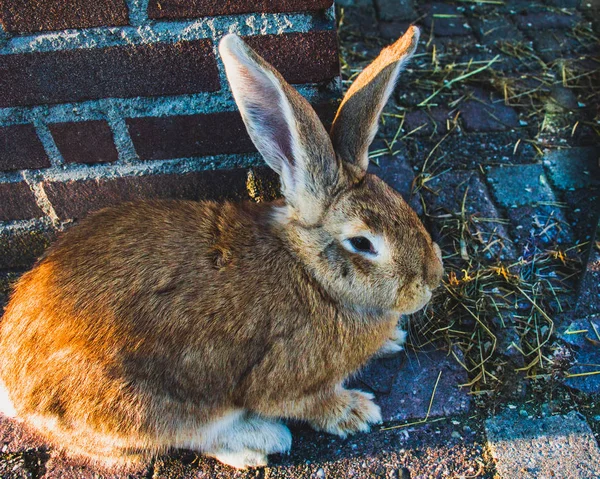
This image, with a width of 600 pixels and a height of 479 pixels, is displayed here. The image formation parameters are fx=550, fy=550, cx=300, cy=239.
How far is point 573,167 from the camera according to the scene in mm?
2988

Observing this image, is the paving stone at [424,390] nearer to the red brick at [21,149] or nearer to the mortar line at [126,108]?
the mortar line at [126,108]

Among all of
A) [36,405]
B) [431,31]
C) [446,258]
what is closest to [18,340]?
[36,405]

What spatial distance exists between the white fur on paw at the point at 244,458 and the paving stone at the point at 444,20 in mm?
3004

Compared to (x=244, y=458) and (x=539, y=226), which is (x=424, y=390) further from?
(x=539, y=226)

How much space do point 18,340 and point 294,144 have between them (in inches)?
45.4

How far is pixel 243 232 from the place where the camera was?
202cm

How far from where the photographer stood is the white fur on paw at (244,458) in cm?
204

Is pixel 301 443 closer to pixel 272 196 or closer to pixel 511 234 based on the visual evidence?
pixel 272 196

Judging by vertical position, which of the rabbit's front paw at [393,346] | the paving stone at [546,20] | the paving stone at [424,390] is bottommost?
the paving stone at [424,390]

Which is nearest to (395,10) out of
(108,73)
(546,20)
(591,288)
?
(546,20)

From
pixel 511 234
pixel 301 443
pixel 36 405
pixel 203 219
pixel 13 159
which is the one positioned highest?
pixel 13 159

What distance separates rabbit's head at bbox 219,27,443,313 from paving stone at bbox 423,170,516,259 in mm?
751

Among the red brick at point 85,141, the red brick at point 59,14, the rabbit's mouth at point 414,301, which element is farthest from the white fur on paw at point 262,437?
the red brick at point 59,14

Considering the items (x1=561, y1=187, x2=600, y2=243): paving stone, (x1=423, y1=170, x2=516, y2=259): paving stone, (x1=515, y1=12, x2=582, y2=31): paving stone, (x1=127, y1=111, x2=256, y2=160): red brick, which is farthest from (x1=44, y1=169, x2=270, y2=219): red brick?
(x1=515, y1=12, x2=582, y2=31): paving stone
